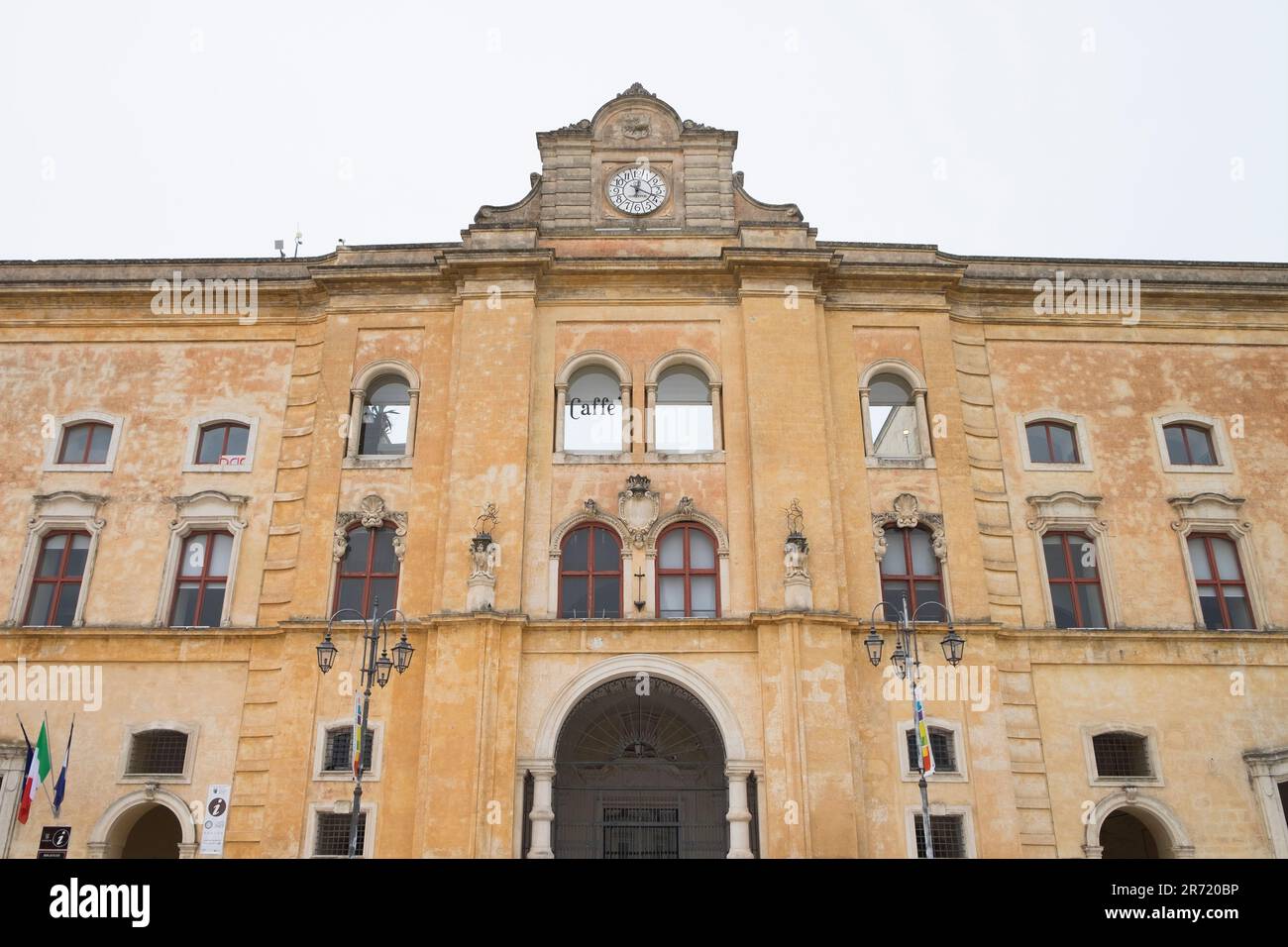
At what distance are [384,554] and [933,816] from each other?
1368cm

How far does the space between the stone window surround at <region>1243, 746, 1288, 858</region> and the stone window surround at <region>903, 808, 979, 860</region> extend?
6.42 m

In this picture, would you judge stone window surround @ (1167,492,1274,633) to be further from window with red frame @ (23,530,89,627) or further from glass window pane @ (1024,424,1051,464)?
window with red frame @ (23,530,89,627)

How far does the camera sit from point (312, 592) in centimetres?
2267

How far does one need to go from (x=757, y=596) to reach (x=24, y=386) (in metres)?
19.8

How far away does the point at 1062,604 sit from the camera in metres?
23.4

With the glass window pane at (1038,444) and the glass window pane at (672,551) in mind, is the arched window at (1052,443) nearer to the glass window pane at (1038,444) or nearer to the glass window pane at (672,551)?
the glass window pane at (1038,444)

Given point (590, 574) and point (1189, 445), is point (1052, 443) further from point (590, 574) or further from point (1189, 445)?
point (590, 574)

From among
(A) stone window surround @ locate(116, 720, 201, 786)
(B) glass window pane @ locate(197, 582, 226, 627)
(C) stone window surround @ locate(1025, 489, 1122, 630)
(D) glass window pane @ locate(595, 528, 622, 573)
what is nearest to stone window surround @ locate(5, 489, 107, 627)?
(B) glass window pane @ locate(197, 582, 226, 627)

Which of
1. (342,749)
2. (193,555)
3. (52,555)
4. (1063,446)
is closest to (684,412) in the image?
(1063,446)

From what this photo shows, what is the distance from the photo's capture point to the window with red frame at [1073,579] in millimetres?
23297

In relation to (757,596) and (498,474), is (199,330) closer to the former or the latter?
(498,474)

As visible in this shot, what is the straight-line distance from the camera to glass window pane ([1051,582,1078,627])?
23.2m

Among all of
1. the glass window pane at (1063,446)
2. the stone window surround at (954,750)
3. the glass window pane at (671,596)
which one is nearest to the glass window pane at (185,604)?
the glass window pane at (671,596)
